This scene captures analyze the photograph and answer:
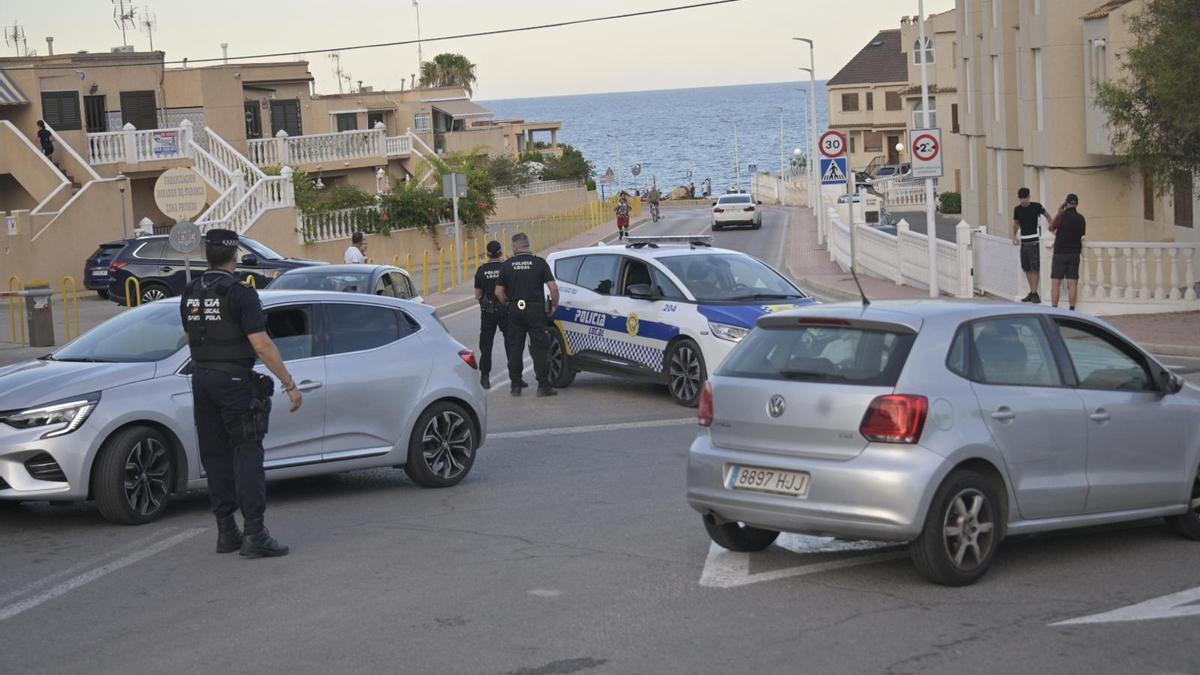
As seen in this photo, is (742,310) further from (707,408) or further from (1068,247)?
(1068,247)

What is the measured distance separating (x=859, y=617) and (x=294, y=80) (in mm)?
53708

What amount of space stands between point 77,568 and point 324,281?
11794 millimetres

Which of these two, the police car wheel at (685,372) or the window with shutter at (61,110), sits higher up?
the window with shutter at (61,110)

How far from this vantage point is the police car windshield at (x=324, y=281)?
20.2 meters

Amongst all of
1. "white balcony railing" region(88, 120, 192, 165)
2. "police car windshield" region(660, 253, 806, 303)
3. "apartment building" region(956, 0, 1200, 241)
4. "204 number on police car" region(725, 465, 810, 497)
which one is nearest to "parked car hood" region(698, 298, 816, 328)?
"police car windshield" region(660, 253, 806, 303)

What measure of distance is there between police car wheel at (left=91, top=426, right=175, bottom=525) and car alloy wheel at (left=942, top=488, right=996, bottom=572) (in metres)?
5.45

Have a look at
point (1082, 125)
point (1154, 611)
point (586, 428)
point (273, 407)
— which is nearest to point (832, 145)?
point (1082, 125)

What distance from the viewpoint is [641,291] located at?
54.0ft

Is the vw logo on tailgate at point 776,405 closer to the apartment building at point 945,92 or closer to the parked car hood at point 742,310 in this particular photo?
the parked car hood at point 742,310

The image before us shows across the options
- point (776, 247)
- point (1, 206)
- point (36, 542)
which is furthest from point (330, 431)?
point (776, 247)

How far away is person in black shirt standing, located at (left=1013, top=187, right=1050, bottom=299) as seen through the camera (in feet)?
80.0

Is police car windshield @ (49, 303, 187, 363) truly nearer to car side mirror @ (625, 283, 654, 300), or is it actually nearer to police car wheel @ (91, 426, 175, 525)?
police car wheel @ (91, 426, 175, 525)

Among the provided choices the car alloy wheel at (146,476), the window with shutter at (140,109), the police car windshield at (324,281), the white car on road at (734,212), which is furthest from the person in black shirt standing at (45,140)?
the car alloy wheel at (146,476)

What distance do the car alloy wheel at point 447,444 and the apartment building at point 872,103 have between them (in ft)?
326
